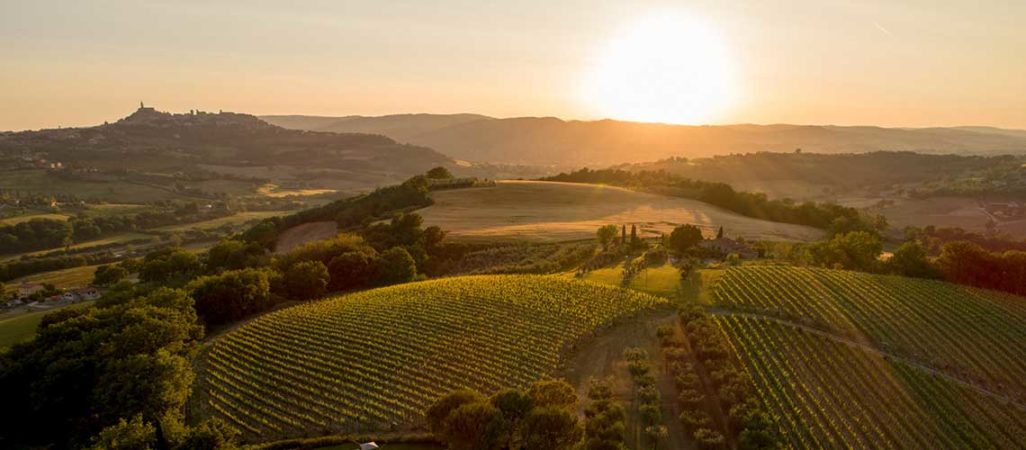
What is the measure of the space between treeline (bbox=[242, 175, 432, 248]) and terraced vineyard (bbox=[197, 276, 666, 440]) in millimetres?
53934

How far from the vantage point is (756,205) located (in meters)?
130

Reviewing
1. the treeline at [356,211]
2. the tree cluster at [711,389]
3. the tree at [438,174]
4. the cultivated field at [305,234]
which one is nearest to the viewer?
the tree cluster at [711,389]

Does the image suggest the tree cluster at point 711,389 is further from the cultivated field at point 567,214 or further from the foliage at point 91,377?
the cultivated field at point 567,214

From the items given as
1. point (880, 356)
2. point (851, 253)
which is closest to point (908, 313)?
point (880, 356)

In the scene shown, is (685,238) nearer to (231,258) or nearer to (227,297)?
(227,297)

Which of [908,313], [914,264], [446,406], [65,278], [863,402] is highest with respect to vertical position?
[446,406]

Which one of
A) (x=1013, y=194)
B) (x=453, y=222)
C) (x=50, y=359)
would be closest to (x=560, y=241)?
(x=453, y=222)

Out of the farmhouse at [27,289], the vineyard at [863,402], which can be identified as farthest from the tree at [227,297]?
the vineyard at [863,402]

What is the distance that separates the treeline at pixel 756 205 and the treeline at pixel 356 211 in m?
57.0

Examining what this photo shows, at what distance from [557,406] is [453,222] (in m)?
81.5

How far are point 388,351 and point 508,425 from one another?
19.7 m

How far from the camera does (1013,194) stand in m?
162

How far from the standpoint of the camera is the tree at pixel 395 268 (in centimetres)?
7487

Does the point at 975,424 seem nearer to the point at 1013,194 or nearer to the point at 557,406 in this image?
the point at 557,406
